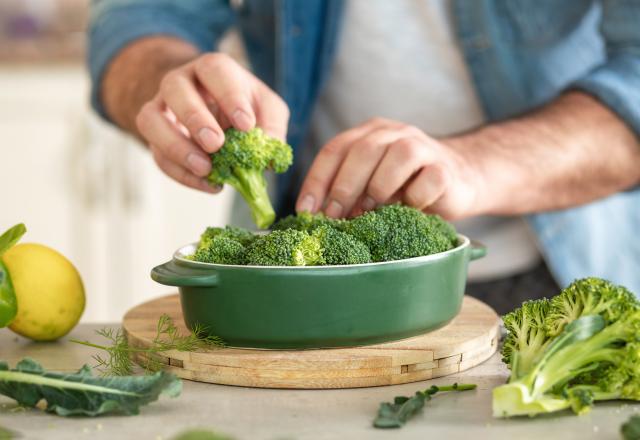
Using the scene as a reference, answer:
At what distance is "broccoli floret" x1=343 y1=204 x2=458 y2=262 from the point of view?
3.41 ft

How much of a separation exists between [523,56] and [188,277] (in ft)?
3.44

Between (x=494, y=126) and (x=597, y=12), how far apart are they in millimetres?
475

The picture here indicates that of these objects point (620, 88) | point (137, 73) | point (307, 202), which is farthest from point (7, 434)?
point (620, 88)

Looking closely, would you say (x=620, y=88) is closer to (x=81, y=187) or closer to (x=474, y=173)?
(x=474, y=173)

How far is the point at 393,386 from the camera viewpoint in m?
0.99

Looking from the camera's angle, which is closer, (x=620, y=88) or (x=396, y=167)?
(x=396, y=167)

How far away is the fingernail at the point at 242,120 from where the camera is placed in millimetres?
1202

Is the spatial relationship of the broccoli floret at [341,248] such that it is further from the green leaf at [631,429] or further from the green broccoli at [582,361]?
the green leaf at [631,429]

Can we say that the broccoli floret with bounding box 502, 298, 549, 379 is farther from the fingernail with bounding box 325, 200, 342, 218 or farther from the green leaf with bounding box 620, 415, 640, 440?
the fingernail with bounding box 325, 200, 342, 218

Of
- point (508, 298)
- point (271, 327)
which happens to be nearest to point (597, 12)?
point (508, 298)

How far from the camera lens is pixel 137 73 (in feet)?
5.74

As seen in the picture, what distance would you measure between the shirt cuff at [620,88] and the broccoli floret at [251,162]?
0.66 meters

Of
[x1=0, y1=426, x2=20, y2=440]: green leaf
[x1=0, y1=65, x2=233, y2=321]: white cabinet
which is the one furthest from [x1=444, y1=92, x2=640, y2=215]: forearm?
[x1=0, y1=65, x2=233, y2=321]: white cabinet

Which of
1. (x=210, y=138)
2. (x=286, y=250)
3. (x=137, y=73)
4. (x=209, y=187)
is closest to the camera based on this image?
(x=286, y=250)
